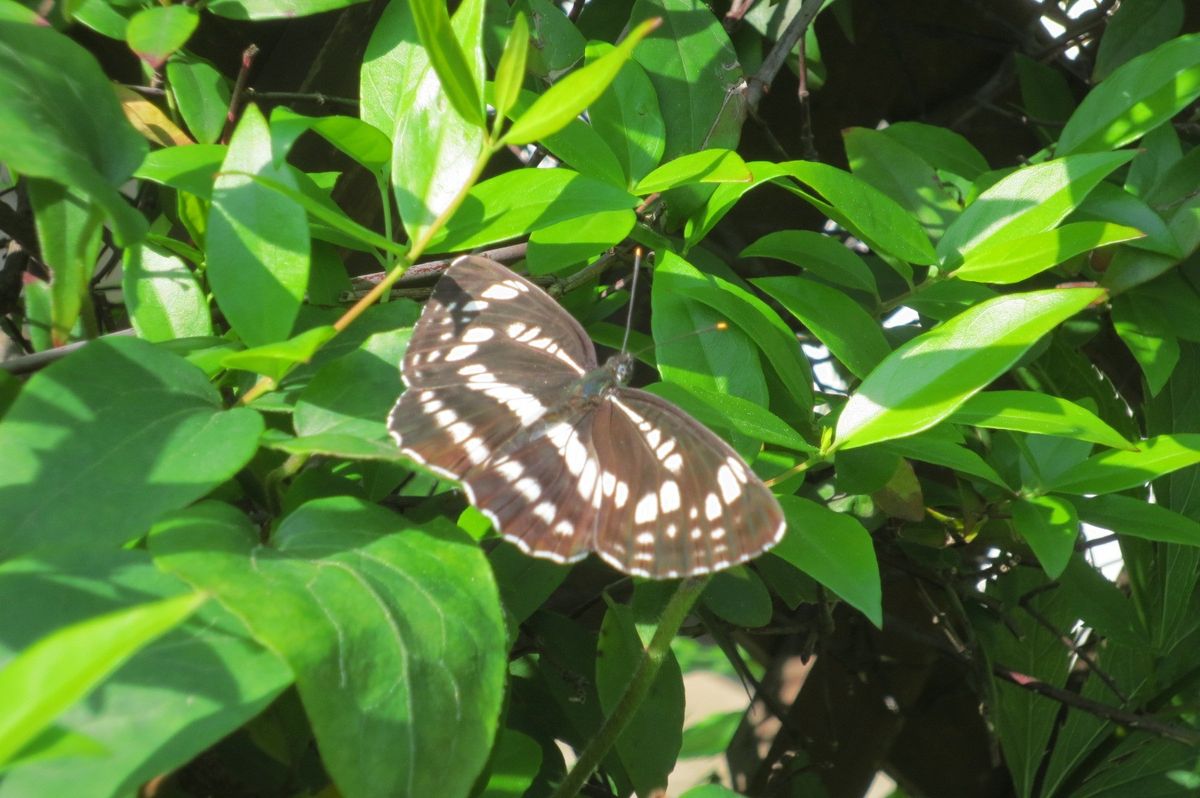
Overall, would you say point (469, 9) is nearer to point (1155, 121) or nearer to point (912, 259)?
point (912, 259)

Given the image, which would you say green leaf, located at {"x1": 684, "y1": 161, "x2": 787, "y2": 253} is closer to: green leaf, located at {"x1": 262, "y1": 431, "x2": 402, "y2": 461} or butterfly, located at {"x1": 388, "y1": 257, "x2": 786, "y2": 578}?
butterfly, located at {"x1": 388, "y1": 257, "x2": 786, "y2": 578}

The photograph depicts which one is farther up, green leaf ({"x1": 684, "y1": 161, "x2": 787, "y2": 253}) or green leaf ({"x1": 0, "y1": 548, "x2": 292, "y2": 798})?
green leaf ({"x1": 684, "y1": 161, "x2": 787, "y2": 253})

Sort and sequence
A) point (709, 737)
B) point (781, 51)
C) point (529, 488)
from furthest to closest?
1. point (709, 737)
2. point (781, 51)
3. point (529, 488)

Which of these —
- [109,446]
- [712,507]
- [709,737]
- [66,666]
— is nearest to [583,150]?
[712,507]

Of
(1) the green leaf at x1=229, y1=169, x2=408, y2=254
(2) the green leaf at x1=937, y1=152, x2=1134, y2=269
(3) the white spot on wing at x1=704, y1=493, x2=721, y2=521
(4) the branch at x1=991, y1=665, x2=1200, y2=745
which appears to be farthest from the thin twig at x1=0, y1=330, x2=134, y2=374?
(4) the branch at x1=991, y1=665, x2=1200, y2=745

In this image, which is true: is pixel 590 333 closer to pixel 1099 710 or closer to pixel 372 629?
pixel 372 629

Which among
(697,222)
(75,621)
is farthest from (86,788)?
(697,222)

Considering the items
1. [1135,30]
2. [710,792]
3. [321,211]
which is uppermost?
[1135,30]
